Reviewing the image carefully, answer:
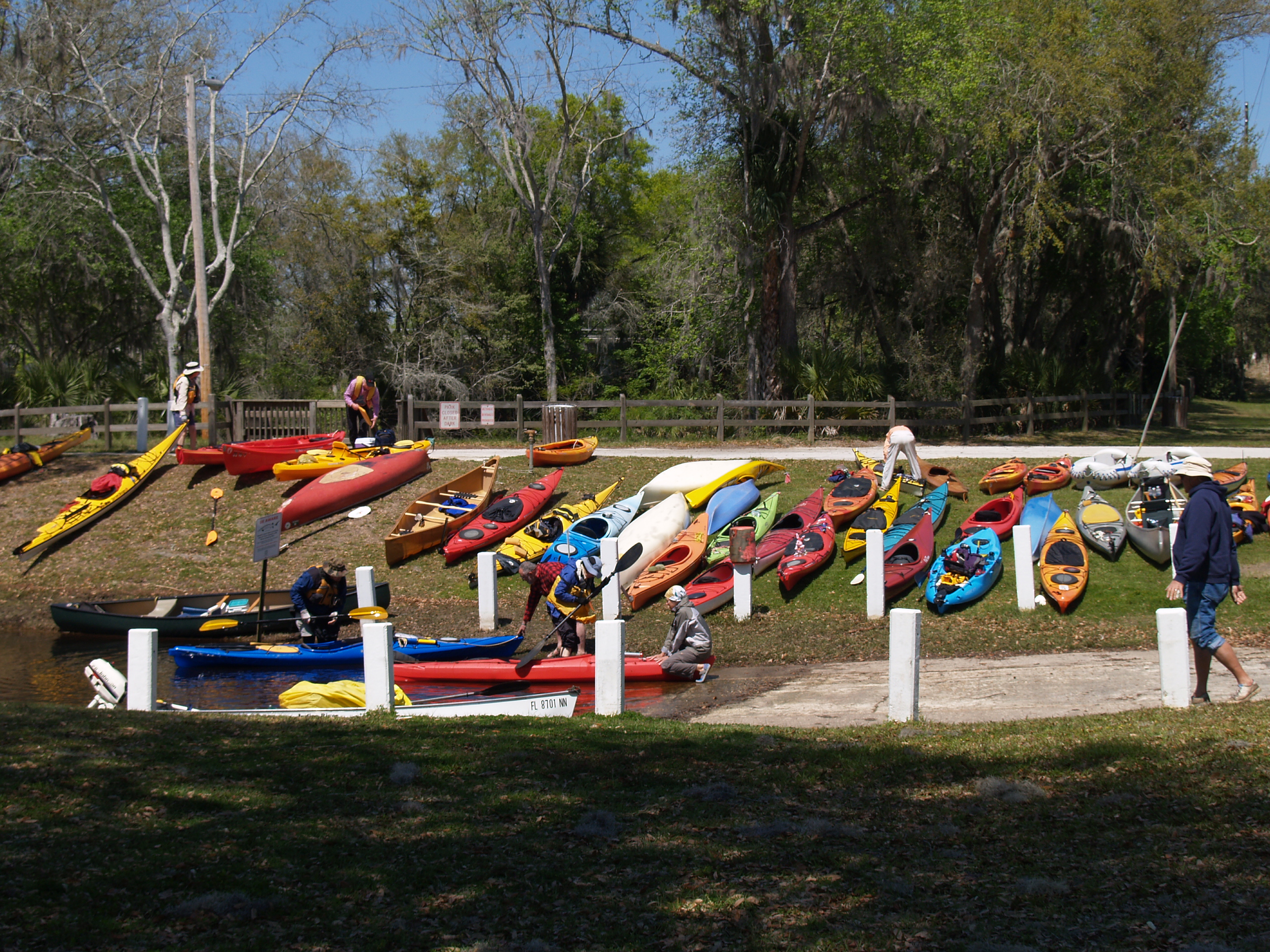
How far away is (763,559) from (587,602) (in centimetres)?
363

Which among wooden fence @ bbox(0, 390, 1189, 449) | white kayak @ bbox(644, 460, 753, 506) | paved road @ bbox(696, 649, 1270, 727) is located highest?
wooden fence @ bbox(0, 390, 1189, 449)

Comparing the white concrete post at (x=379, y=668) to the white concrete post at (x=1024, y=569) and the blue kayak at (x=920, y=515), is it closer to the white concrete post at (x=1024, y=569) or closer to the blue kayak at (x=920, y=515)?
the white concrete post at (x=1024, y=569)

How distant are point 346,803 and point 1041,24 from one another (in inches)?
969

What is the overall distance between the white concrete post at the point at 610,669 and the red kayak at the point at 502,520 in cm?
765

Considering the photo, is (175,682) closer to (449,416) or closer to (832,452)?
(449,416)

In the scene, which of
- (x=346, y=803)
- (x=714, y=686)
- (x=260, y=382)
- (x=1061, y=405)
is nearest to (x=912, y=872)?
(x=346, y=803)

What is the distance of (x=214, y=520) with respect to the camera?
18.5 m

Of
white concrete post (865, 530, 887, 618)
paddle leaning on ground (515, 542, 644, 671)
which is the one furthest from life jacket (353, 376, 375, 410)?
white concrete post (865, 530, 887, 618)

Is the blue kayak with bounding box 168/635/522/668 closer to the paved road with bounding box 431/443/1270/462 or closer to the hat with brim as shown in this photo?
the hat with brim

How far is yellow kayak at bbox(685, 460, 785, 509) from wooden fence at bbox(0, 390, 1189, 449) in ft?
17.0

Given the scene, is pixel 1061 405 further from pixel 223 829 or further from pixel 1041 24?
pixel 223 829

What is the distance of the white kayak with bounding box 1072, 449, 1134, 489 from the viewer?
633 inches

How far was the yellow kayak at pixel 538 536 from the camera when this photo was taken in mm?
15289

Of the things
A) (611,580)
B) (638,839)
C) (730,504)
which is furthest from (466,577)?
(638,839)
